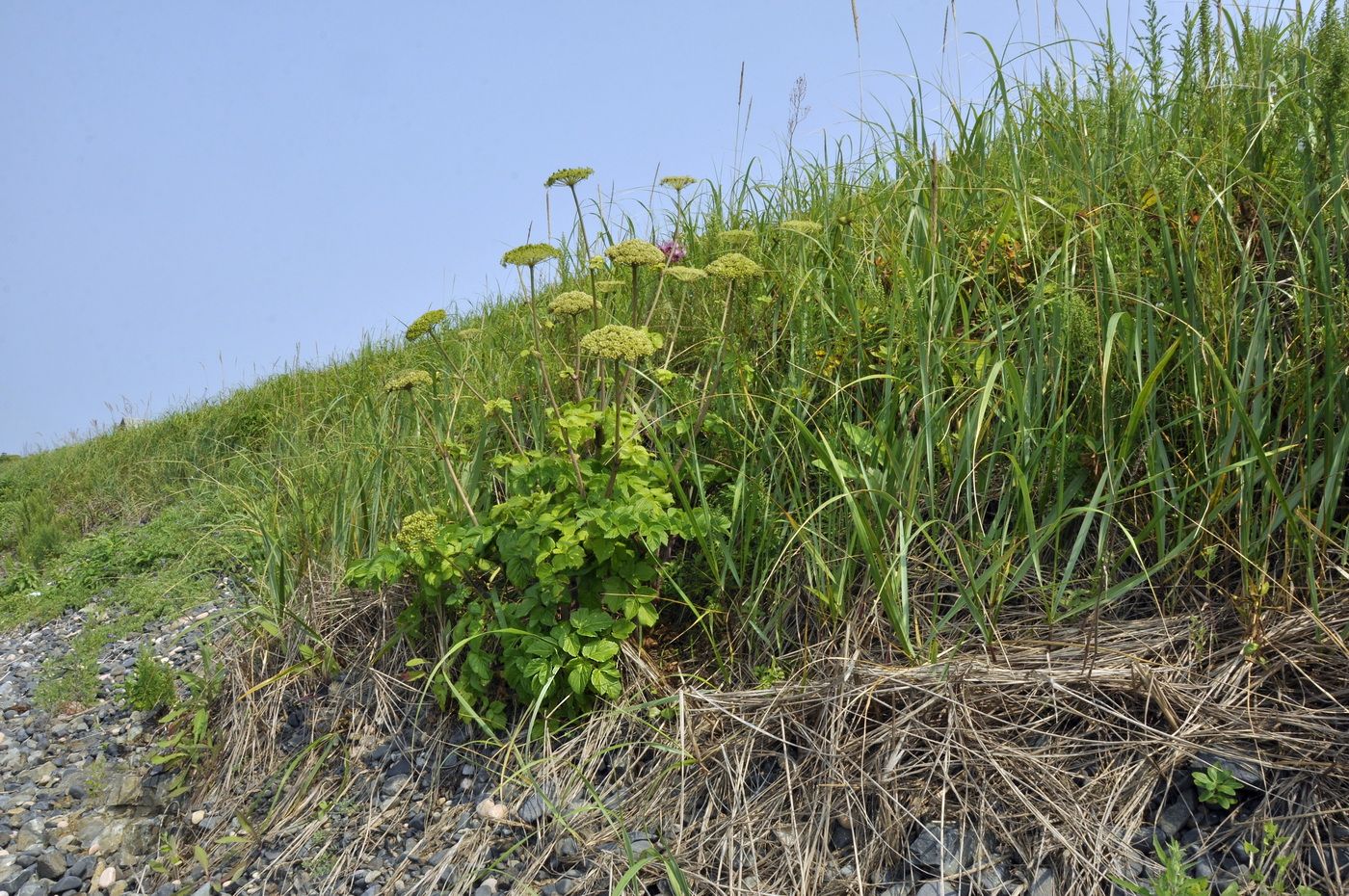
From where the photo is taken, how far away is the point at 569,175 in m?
3.19

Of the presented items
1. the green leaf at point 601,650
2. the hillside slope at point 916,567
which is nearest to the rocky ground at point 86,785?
the hillside slope at point 916,567

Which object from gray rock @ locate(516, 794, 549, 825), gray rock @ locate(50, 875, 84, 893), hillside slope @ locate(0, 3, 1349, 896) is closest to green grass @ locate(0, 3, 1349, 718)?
hillside slope @ locate(0, 3, 1349, 896)

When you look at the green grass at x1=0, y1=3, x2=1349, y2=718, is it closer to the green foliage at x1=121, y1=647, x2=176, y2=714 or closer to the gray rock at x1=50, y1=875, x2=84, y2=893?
the green foliage at x1=121, y1=647, x2=176, y2=714

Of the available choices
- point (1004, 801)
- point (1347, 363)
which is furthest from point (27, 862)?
point (1347, 363)

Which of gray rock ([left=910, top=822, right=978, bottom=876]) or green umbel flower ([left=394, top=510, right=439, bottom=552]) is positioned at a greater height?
green umbel flower ([left=394, top=510, right=439, bottom=552])

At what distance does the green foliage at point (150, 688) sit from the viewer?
4.11m

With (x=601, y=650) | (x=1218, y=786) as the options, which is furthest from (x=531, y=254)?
(x=1218, y=786)

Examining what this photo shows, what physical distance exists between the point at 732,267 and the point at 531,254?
2.27 feet

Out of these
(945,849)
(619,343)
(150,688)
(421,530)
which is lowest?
(945,849)

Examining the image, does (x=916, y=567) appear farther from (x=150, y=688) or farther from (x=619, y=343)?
(x=150, y=688)

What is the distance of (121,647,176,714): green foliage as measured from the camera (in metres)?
4.11

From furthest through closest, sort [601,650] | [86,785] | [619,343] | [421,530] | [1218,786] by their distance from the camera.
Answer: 1. [86,785]
2. [421,530]
3. [601,650]
4. [619,343]
5. [1218,786]

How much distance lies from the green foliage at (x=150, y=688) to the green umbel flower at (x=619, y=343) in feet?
9.19

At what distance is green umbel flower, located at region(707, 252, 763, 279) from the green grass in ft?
0.63
